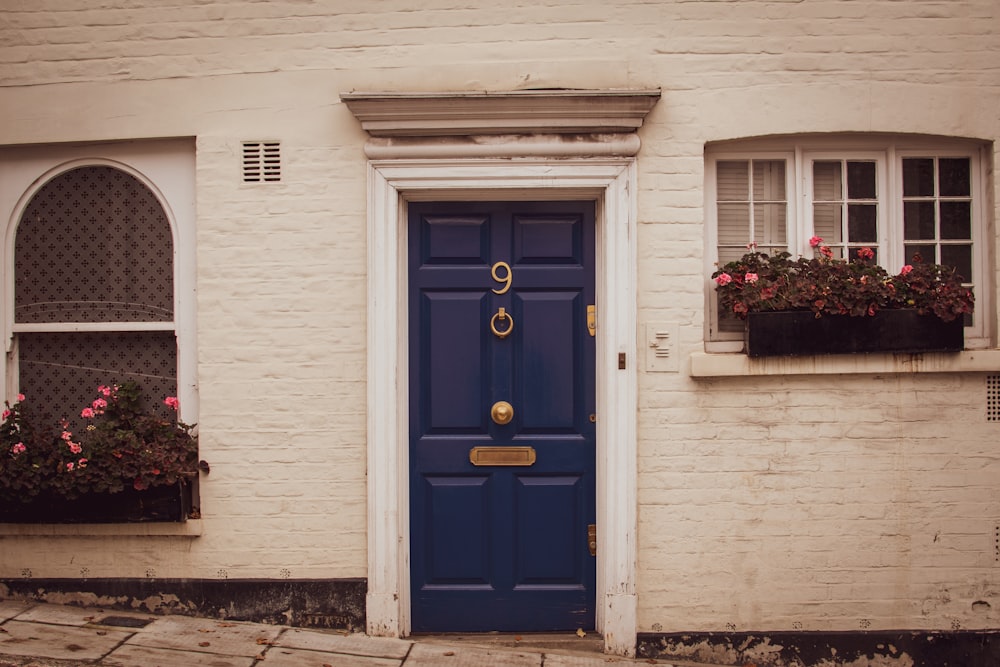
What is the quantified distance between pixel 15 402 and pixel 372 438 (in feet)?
7.48

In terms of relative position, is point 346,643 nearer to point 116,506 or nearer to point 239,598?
point 239,598

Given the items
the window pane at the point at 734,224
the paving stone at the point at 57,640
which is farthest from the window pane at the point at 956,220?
the paving stone at the point at 57,640

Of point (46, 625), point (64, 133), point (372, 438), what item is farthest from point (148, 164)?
point (46, 625)

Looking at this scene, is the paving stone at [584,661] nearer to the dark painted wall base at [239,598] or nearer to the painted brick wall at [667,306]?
the painted brick wall at [667,306]

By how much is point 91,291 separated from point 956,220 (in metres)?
5.26

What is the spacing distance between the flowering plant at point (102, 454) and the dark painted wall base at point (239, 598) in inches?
24.5

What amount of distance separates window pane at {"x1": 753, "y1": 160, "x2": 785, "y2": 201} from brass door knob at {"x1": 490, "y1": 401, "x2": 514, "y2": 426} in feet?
6.35

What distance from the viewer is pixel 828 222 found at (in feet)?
16.7

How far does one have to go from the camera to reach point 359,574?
195 inches

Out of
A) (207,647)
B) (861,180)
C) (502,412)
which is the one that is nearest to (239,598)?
(207,647)

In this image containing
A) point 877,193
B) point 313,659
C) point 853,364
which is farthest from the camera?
point 877,193

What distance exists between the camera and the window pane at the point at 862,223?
505 centimetres

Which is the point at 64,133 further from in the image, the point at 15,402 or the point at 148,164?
the point at 15,402

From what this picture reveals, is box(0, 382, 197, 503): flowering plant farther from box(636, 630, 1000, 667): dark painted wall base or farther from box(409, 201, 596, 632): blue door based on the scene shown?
box(636, 630, 1000, 667): dark painted wall base
